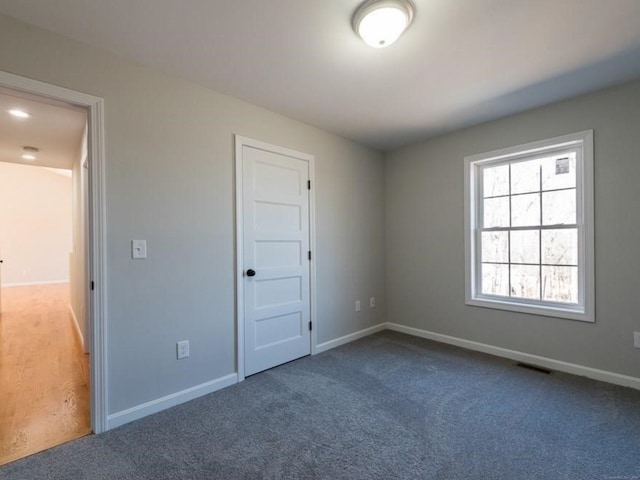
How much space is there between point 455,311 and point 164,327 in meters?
2.99

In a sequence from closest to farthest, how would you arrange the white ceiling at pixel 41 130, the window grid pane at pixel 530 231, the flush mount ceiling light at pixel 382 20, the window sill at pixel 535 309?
the flush mount ceiling light at pixel 382 20 < the white ceiling at pixel 41 130 < the window sill at pixel 535 309 < the window grid pane at pixel 530 231

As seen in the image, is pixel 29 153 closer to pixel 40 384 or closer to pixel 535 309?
pixel 40 384

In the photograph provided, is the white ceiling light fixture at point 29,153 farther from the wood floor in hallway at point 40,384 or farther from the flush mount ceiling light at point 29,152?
the wood floor in hallway at point 40,384

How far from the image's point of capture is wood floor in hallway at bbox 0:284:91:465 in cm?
195

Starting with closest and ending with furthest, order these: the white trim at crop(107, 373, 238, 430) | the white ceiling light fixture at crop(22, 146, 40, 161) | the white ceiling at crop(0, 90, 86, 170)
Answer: the white trim at crop(107, 373, 238, 430) → the white ceiling at crop(0, 90, 86, 170) → the white ceiling light fixture at crop(22, 146, 40, 161)

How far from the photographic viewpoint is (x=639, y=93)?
2.43m

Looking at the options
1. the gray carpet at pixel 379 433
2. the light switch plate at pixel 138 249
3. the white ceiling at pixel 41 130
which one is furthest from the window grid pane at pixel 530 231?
the white ceiling at pixel 41 130

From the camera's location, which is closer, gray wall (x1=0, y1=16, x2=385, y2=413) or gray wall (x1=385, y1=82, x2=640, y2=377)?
gray wall (x1=0, y1=16, x2=385, y2=413)

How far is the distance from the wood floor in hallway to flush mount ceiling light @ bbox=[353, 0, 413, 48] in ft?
9.77

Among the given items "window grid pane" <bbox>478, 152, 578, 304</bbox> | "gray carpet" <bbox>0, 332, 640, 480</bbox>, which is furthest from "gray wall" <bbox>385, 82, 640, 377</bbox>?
"gray carpet" <bbox>0, 332, 640, 480</bbox>

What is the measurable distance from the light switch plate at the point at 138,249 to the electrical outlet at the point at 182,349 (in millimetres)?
717

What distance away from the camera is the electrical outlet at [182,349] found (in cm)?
235

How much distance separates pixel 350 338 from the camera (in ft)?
12.3

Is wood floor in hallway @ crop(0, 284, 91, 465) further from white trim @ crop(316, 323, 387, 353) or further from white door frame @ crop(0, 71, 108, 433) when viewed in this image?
white trim @ crop(316, 323, 387, 353)
